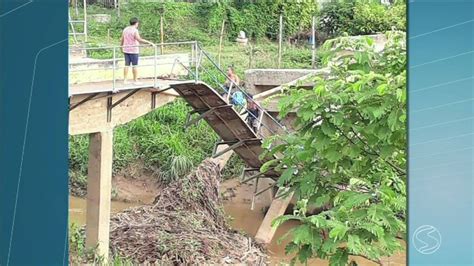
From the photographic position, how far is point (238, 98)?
614cm

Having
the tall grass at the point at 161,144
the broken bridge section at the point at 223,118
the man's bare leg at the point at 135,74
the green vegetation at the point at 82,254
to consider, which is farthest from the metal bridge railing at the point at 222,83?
the green vegetation at the point at 82,254

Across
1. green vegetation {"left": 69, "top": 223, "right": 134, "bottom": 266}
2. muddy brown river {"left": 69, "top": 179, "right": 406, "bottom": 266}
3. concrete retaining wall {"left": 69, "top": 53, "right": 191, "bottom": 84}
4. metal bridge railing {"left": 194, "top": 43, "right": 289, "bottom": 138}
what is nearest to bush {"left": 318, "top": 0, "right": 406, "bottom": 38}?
metal bridge railing {"left": 194, "top": 43, "right": 289, "bottom": 138}

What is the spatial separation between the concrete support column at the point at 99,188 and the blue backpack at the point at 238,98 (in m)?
1.23

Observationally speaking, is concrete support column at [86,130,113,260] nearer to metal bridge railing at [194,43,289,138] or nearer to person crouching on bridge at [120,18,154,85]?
person crouching on bridge at [120,18,154,85]

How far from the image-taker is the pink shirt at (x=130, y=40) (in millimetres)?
4930

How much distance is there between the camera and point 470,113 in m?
1.90

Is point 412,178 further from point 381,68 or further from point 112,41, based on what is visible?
point 112,41

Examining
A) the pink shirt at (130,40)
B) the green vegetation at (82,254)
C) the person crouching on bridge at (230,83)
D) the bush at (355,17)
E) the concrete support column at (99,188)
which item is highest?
the bush at (355,17)

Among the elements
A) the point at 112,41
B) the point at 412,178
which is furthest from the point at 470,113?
the point at 112,41

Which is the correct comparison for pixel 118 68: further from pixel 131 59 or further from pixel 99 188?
pixel 99 188

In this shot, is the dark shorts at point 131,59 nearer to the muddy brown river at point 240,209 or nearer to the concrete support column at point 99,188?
the concrete support column at point 99,188

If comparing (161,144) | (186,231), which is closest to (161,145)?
(161,144)

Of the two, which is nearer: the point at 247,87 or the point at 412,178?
the point at 412,178
